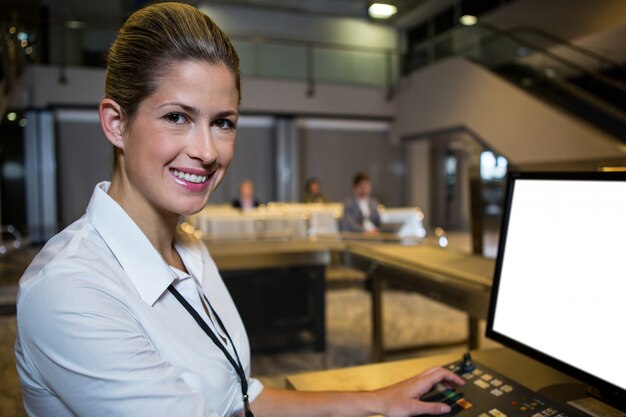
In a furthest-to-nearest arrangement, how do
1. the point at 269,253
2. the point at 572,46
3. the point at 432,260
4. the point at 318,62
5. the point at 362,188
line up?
1. the point at 318,62
2. the point at 362,188
3. the point at 572,46
4. the point at 269,253
5. the point at 432,260

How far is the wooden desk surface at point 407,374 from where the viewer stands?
39.2 inches

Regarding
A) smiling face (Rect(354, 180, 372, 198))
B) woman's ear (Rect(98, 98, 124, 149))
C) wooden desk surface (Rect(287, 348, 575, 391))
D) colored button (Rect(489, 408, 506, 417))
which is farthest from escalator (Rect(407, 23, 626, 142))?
woman's ear (Rect(98, 98, 124, 149))

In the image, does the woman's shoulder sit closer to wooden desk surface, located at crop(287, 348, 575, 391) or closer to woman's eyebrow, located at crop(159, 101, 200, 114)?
woman's eyebrow, located at crop(159, 101, 200, 114)

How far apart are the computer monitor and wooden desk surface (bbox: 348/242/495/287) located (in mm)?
598

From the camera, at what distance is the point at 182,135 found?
80 cm

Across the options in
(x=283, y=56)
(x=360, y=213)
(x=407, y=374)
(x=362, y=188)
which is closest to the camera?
(x=407, y=374)

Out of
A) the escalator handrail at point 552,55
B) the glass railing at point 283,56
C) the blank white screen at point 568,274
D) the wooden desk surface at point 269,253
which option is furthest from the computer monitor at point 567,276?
the glass railing at point 283,56

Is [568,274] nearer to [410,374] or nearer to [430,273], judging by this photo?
[410,374]

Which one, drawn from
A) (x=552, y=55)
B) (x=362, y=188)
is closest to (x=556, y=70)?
(x=552, y=55)

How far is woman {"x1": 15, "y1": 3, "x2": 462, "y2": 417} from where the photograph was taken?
Result: 66 centimetres

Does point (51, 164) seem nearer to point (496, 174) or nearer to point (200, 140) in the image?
point (496, 174)

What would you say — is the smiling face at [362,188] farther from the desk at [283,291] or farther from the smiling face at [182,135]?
the smiling face at [182,135]

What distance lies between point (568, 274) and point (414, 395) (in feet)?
1.14

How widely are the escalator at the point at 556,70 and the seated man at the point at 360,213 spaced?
2454 millimetres
